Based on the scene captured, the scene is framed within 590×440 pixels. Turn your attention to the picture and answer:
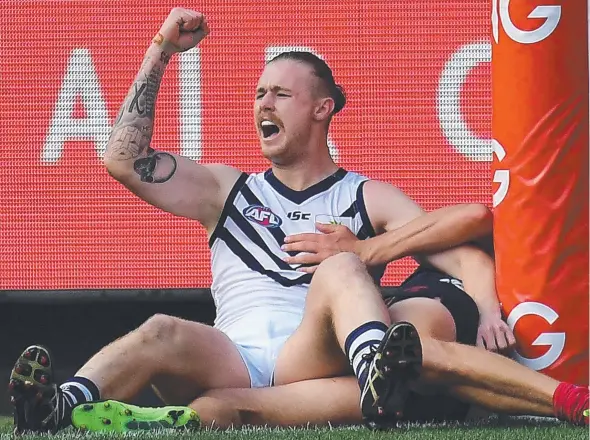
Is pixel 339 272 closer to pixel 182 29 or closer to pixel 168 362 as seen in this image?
pixel 168 362

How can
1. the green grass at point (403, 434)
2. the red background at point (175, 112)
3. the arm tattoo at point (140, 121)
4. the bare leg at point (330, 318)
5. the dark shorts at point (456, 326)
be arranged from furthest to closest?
1. the red background at point (175, 112)
2. the arm tattoo at point (140, 121)
3. the dark shorts at point (456, 326)
4. the bare leg at point (330, 318)
5. the green grass at point (403, 434)

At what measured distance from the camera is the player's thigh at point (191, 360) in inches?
131

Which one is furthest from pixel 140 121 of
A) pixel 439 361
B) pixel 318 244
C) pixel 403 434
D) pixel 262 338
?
pixel 403 434

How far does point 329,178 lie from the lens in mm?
3850

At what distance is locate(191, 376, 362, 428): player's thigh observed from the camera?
3385 millimetres

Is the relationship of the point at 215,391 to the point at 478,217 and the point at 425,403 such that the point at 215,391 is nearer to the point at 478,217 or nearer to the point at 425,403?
the point at 425,403

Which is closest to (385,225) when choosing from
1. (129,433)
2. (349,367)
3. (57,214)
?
(349,367)

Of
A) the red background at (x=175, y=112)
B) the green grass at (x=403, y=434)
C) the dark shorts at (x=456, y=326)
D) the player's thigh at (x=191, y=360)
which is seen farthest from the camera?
the red background at (x=175, y=112)

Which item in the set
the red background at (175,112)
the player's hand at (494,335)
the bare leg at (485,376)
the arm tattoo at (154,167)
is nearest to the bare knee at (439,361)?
the bare leg at (485,376)

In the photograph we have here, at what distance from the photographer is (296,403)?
3.40m

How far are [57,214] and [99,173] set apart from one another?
0.60ft

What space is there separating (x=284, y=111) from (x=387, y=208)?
364 mm

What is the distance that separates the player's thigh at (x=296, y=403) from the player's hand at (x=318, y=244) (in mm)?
359

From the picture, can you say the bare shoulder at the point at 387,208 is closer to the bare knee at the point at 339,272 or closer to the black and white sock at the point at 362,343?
the bare knee at the point at 339,272
